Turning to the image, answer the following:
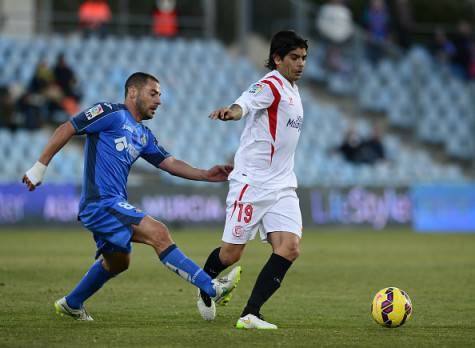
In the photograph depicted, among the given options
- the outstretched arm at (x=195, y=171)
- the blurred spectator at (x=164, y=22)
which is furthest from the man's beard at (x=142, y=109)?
the blurred spectator at (x=164, y=22)

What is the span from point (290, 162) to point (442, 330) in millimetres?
2005

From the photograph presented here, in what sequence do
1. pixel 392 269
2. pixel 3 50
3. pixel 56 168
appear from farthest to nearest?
pixel 3 50 < pixel 56 168 < pixel 392 269

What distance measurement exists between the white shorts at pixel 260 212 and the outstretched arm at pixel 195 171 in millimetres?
328

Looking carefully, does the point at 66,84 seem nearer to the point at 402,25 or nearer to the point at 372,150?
the point at 372,150

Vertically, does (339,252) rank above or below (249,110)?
below

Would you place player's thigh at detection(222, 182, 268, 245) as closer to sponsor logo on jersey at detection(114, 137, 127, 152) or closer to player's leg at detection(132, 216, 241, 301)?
player's leg at detection(132, 216, 241, 301)

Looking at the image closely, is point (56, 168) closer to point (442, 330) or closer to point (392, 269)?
point (392, 269)

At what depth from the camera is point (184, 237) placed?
21.1 meters

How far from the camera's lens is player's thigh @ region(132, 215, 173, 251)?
8.45 metres

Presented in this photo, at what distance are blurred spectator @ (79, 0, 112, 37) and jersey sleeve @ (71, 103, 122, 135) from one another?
67.1 feet

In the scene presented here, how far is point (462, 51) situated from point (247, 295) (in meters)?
22.0

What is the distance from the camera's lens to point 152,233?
8453mm

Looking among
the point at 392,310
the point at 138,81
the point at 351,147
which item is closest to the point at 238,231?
the point at 392,310

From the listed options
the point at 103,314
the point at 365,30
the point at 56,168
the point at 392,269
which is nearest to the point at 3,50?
the point at 56,168
